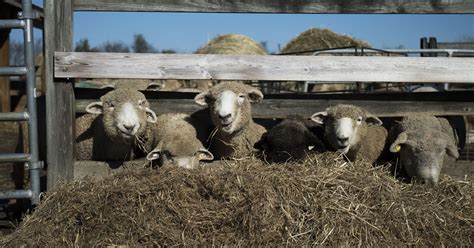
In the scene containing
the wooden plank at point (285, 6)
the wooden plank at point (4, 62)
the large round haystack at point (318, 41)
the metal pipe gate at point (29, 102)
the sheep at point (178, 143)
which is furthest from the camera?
the large round haystack at point (318, 41)

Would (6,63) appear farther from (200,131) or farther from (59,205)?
(59,205)

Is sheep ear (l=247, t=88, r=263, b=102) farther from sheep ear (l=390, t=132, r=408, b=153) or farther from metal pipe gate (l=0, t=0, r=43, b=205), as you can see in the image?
metal pipe gate (l=0, t=0, r=43, b=205)

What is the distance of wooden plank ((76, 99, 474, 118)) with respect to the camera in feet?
20.7

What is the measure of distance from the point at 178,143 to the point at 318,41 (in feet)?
47.0

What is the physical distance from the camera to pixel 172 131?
602cm

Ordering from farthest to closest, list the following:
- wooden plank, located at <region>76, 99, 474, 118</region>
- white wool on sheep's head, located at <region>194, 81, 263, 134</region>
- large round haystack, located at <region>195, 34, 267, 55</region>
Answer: large round haystack, located at <region>195, 34, 267, 55</region>, wooden plank, located at <region>76, 99, 474, 118</region>, white wool on sheep's head, located at <region>194, 81, 263, 134</region>

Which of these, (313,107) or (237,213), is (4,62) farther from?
(237,213)

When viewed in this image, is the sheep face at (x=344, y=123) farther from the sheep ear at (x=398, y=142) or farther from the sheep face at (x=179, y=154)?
the sheep face at (x=179, y=154)

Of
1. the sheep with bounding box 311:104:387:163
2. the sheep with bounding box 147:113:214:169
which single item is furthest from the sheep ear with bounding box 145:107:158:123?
the sheep with bounding box 311:104:387:163

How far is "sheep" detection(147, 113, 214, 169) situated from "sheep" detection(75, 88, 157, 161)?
186 mm

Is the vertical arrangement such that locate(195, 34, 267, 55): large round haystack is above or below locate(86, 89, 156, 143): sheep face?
above

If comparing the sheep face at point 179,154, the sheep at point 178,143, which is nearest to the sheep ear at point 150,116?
the sheep at point 178,143

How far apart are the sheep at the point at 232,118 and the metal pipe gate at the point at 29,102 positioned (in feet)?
5.50

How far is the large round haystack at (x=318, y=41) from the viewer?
19.2 metres
